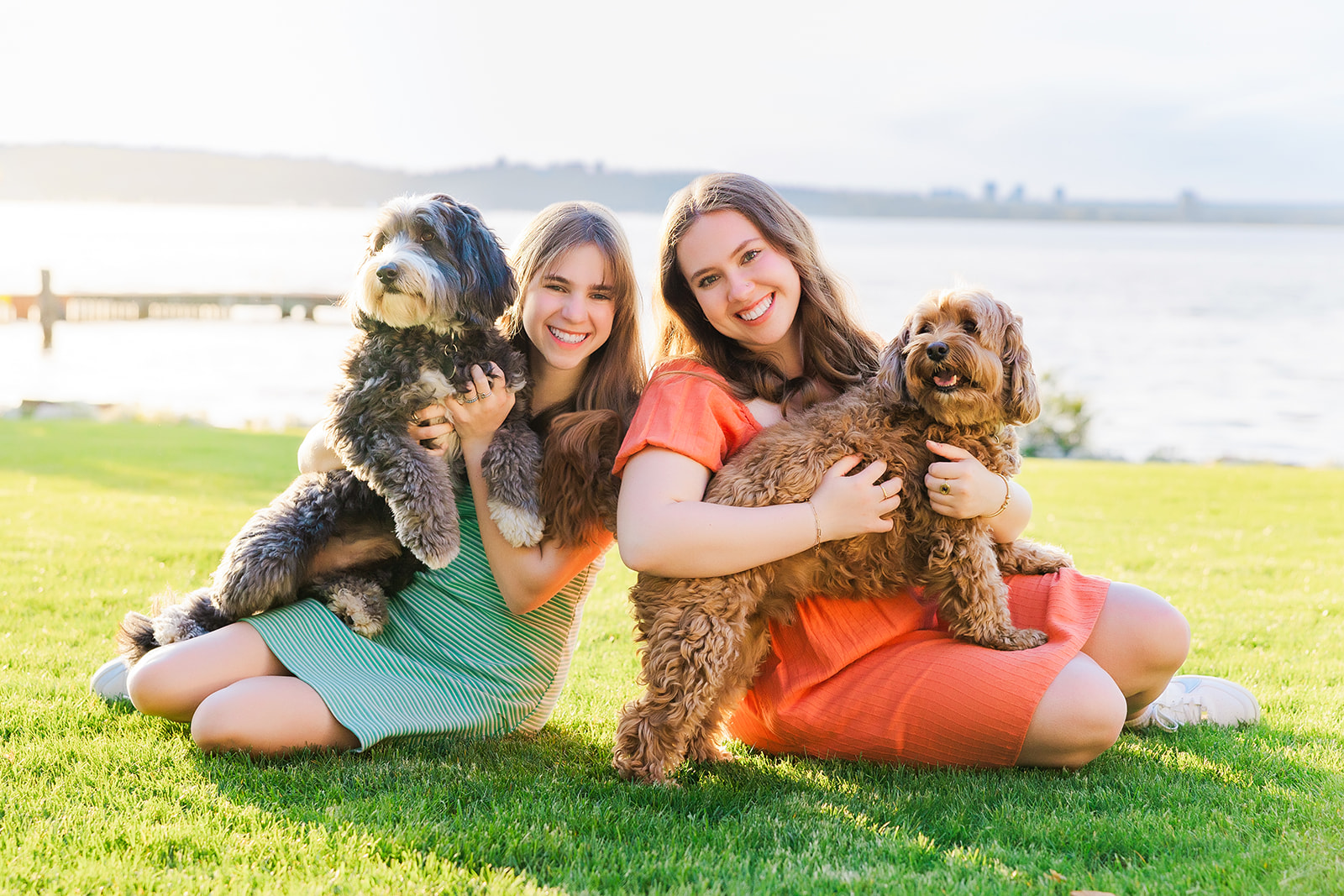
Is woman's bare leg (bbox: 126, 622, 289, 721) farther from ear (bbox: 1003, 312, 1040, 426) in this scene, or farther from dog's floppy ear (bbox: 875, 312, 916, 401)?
ear (bbox: 1003, 312, 1040, 426)

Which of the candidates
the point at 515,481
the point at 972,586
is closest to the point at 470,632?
the point at 515,481

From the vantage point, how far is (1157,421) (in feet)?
66.9

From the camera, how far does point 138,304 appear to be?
115ft

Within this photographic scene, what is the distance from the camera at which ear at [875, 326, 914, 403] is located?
313 centimetres

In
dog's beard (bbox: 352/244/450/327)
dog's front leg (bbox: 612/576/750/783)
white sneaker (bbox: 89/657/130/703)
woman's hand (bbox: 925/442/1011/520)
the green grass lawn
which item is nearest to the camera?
the green grass lawn

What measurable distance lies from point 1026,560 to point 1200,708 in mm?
920

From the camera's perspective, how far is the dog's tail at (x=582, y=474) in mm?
3277

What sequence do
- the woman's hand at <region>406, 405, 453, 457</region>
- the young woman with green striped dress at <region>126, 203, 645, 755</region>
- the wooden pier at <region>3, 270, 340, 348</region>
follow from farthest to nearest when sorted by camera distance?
the wooden pier at <region>3, 270, 340, 348</region>
the woman's hand at <region>406, 405, 453, 457</region>
the young woman with green striped dress at <region>126, 203, 645, 755</region>

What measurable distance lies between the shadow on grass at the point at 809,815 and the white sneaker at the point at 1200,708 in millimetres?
209

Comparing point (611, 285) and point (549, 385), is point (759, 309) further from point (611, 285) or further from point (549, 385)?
point (549, 385)

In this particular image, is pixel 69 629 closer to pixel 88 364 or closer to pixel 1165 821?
pixel 1165 821

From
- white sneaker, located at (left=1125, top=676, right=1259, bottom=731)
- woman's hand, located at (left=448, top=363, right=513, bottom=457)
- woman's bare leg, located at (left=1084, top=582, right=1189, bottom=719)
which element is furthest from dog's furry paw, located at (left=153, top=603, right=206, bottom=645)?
white sneaker, located at (left=1125, top=676, right=1259, bottom=731)

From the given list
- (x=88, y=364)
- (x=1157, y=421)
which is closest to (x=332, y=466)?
(x=1157, y=421)

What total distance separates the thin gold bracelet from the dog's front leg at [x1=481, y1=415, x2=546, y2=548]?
1433 millimetres
